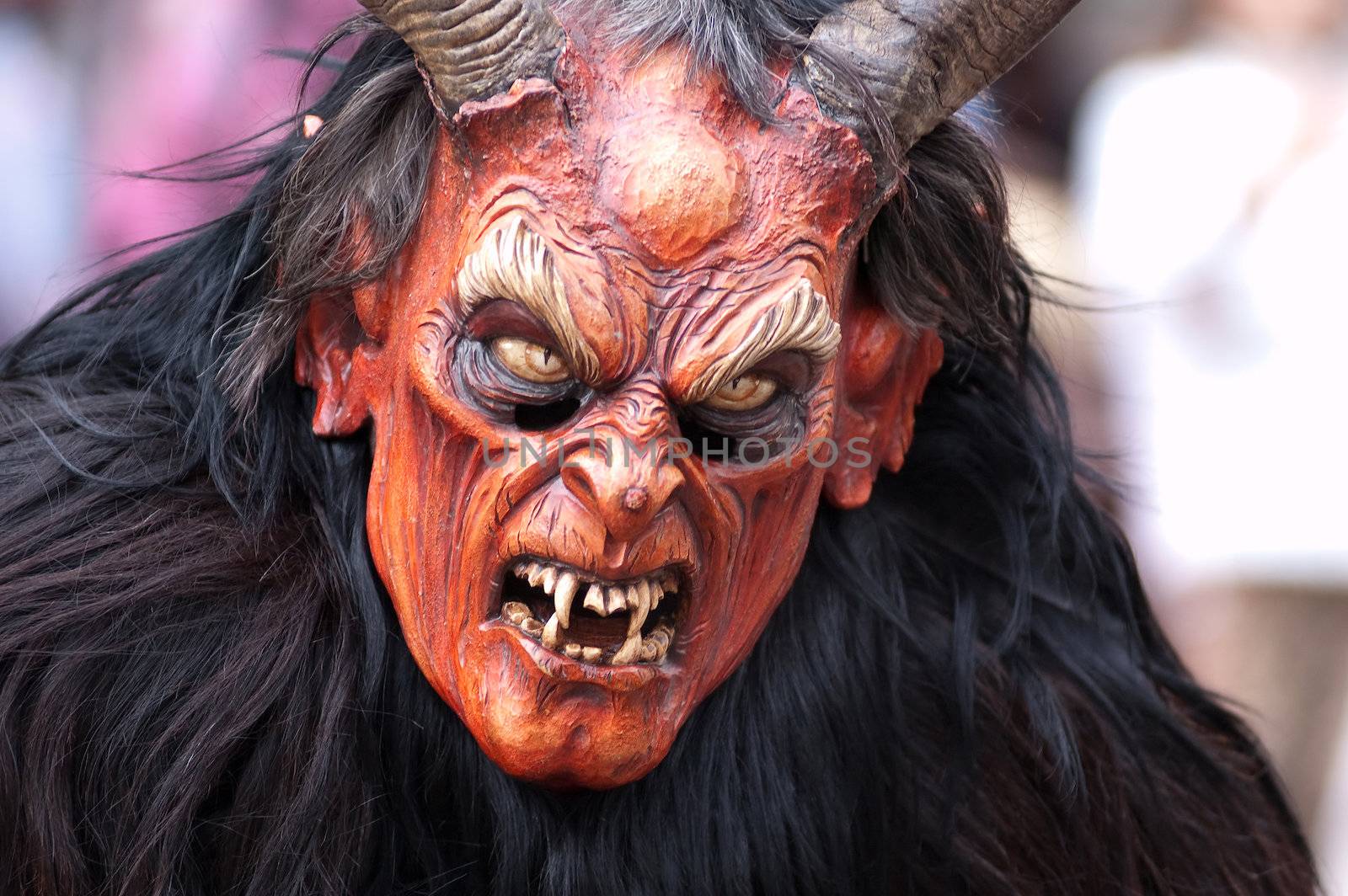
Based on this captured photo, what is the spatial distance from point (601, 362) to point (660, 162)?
20 cm

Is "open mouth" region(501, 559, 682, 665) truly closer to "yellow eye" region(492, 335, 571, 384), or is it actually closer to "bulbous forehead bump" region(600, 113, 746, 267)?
"yellow eye" region(492, 335, 571, 384)

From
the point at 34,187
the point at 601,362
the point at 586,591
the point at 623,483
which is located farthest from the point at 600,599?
the point at 34,187

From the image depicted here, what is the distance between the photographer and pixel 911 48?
153 cm

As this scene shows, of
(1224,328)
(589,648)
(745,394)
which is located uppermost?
(1224,328)

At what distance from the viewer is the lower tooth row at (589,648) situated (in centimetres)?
150

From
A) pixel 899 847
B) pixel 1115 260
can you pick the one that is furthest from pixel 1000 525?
pixel 1115 260

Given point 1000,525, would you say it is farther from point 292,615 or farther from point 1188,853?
point 292,615

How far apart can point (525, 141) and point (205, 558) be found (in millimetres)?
621

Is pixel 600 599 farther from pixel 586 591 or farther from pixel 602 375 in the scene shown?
pixel 602 375

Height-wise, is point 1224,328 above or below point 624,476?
above

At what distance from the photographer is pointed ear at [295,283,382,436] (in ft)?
5.49

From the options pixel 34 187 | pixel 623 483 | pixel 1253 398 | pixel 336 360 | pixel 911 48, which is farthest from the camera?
pixel 1253 398

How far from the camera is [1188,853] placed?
2.13 meters

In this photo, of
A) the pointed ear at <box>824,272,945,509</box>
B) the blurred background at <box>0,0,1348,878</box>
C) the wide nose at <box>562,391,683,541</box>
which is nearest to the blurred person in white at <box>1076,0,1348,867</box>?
the blurred background at <box>0,0,1348,878</box>
